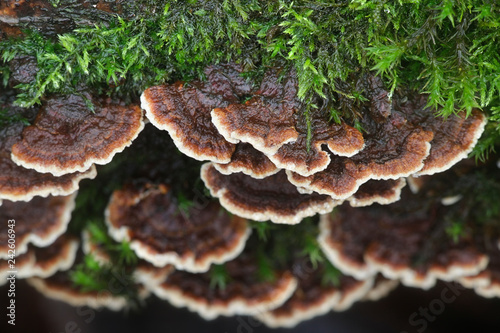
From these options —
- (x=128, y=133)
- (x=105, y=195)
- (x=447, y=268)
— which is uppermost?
(x=128, y=133)

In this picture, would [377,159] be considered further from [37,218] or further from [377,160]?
[37,218]

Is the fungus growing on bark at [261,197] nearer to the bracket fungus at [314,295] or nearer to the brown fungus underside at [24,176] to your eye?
the brown fungus underside at [24,176]

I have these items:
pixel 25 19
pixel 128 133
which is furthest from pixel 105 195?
pixel 25 19

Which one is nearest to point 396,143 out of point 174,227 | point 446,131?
point 446,131

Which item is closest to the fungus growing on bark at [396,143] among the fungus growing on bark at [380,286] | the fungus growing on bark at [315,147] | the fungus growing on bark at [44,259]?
the fungus growing on bark at [315,147]

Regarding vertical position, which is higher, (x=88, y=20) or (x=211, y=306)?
(x=88, y=20)

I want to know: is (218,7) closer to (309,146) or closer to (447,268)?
(309,146)

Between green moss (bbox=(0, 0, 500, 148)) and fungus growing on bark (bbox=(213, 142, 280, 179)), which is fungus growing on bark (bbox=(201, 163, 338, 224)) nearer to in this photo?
fungus growing on bark (bbox=(213, 142, 280, 179))
